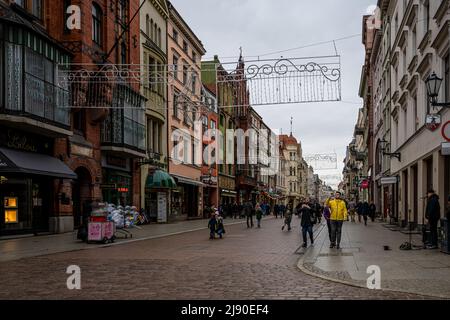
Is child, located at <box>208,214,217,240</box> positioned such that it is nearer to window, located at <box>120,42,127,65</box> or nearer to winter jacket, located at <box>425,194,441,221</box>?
winter jacket, located at <box>425,194,441,221</box>

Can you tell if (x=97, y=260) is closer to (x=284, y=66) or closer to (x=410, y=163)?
(x=284, y=66)

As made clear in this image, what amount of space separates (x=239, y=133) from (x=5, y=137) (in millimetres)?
49561

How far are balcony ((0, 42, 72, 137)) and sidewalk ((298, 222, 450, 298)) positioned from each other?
1191 cm

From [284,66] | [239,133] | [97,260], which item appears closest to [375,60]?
[239,133]

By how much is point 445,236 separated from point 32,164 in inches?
609

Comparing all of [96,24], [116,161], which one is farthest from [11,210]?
[96,24]

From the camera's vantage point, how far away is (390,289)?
29.0 ft

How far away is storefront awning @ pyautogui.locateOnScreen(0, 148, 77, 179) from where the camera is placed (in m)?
20.0

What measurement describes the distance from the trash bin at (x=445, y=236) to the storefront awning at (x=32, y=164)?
14502 millimetres

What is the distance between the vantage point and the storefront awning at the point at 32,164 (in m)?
20.0

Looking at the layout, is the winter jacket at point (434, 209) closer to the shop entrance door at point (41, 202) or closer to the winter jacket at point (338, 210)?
the winter jacket at point (338, 210)

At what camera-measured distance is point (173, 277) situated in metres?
10.6

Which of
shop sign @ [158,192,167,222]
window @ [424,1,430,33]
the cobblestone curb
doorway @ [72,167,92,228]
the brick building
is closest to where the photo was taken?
the cobblestone curb

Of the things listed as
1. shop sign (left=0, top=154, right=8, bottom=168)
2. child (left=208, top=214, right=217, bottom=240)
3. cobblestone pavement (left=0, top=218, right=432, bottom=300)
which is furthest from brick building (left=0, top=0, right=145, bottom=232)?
cobblestone pavement (left=0, top=218, right=432, bottom=300)
